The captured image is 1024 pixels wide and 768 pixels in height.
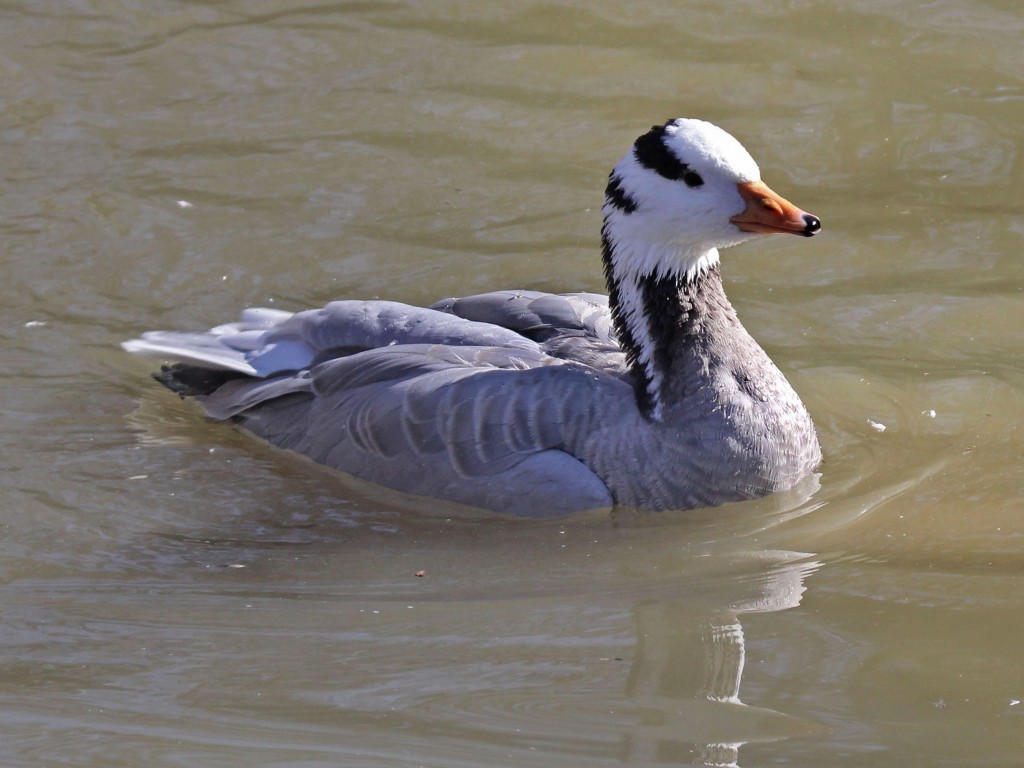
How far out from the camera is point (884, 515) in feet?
19.6

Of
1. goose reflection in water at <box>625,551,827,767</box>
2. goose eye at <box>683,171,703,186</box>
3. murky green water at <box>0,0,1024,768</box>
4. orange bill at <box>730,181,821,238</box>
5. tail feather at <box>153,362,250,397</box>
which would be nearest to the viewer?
goose reflection in water at <box>625,551,827,767</box>

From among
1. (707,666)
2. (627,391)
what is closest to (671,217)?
(627,391)

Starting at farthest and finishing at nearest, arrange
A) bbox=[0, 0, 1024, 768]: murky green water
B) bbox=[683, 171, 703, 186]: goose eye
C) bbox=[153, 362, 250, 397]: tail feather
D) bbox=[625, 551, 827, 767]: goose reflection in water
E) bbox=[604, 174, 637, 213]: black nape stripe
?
bbox=[153, 362, 250, 397]: tail feather < bbox=[604, 174, 637, 213]: black nape stripe < bbox=[683, 171, 703, 186]: goose eye < bbox=[0, 0, 1024, 768]: murky green water < bbox=[625, 551, 827, 767]: goose reflection in water

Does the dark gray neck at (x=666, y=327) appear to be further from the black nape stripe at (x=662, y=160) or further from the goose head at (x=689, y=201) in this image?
the black nape stripe at (x=662, y=160)

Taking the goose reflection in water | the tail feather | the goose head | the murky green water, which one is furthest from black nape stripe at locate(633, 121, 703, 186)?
the tail feather

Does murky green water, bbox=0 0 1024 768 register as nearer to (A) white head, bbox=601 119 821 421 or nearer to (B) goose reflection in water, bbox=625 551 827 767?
(B) goose reflection in water, bbox=625 551 827 767

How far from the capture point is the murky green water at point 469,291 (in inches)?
175

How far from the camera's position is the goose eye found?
610cm

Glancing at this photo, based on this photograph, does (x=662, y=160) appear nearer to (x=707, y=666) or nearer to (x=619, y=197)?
(x=619, y=197)

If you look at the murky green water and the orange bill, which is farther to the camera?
the orange bill

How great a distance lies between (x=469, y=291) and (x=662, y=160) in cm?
226

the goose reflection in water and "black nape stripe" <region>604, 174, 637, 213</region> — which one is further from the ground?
"black nape stripe" <region>604, 174, 637, 213</region>

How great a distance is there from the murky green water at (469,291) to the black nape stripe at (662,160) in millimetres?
1452

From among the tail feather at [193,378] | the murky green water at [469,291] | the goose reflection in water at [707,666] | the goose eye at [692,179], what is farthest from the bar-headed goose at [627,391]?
the tail feather at [193,378]
